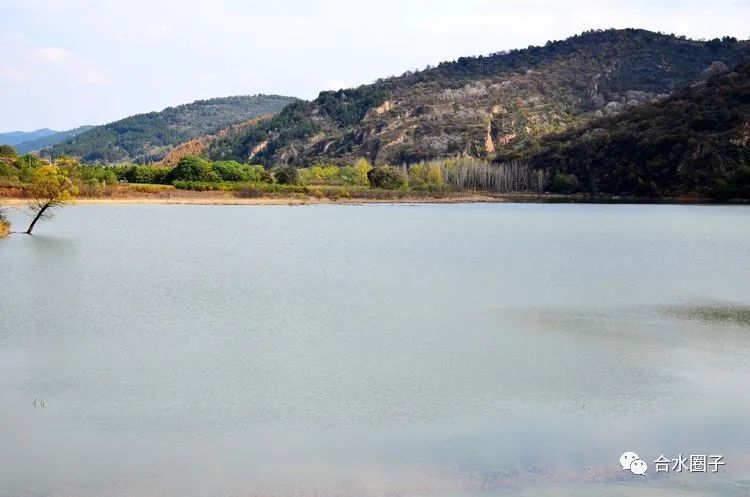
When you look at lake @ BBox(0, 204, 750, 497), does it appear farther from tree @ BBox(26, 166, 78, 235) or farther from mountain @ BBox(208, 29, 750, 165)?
mountain @ BBox(208, 29, 750, 165)

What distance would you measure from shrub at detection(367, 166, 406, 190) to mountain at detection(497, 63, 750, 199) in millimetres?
19073

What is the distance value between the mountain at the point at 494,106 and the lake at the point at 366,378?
→ 104435 millimetres

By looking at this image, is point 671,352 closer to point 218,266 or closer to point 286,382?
point 286,382

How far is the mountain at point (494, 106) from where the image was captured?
14525cm

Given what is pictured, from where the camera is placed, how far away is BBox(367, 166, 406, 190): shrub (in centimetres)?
10181

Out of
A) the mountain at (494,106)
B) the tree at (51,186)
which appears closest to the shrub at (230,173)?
the mountain at (494,106)

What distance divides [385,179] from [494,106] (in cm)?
6543

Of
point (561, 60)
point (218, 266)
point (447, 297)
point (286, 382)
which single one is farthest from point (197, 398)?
point (561, 60)

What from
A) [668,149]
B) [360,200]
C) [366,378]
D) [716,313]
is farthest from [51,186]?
[668,149]

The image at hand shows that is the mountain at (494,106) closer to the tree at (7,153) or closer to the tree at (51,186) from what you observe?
the tree at (7,153)

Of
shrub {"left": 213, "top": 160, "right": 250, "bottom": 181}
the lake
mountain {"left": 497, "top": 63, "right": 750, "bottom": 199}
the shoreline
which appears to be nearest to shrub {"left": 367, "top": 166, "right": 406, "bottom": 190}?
the shoreline

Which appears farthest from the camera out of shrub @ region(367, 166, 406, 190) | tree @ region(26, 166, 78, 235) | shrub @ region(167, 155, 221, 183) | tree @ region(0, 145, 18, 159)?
shrub @ region(367, 166, 406, 190)

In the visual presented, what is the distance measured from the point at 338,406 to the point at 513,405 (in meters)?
2.39

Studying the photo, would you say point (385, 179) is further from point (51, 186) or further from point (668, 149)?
point (51, 186)
